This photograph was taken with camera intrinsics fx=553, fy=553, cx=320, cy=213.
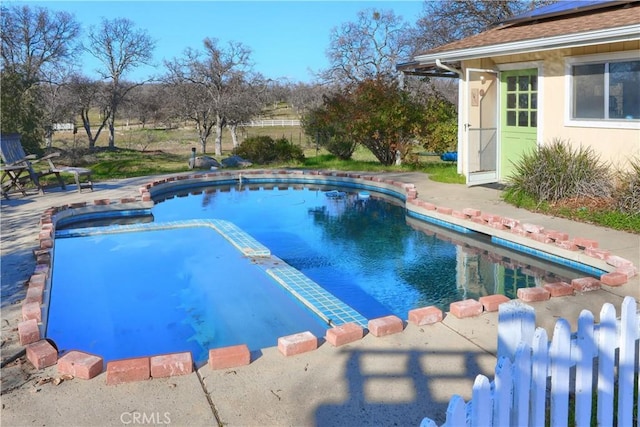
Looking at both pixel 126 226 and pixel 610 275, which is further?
pixel 126 226

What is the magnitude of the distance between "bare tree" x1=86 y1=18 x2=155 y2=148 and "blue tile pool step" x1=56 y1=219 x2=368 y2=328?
2070 centimetres

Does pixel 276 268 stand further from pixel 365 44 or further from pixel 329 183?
pixel 365 44

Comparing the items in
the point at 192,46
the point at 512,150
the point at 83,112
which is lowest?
the point at 512,150

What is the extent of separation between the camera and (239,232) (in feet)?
29.2

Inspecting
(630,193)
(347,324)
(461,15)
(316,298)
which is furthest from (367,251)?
(461,15)

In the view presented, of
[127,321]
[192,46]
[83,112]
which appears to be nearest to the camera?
[127,321]

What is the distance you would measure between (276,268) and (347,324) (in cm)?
299

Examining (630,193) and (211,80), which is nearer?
(630,193)

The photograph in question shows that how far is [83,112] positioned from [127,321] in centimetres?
2302

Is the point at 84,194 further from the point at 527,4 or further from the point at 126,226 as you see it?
the point at 527,4

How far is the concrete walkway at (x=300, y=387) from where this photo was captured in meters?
2.96

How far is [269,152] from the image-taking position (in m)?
17.7

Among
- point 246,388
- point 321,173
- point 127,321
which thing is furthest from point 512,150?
point 246,388

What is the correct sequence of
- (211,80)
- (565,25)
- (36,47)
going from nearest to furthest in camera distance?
(565,25)
(211,80)
(36,47)
